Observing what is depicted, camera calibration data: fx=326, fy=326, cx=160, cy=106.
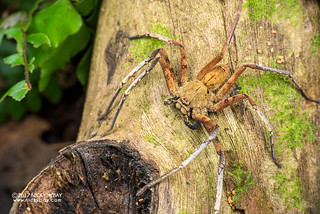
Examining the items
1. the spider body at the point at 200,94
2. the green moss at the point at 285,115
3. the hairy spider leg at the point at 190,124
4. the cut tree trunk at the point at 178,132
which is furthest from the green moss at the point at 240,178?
the spider body at the point at 200,94

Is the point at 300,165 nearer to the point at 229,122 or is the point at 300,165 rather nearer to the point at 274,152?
the point at 274,152

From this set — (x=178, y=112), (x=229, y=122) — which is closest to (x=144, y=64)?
(x=178, y=112)

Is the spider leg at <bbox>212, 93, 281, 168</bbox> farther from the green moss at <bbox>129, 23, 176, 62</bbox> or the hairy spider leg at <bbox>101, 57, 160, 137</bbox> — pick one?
the green moss at <bbox>129, 23, 176, 62</bbox>

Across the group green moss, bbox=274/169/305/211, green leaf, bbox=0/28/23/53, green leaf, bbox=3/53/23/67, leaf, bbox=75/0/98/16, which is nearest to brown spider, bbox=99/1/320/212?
green moss, bbox=274/169/305/211

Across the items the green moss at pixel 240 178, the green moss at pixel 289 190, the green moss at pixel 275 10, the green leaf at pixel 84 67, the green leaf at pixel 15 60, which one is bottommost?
the green moss at pixel 289 190

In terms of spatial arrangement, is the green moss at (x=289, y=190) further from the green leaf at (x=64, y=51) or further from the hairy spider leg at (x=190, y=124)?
the green leaf at (x=64, y=51)
